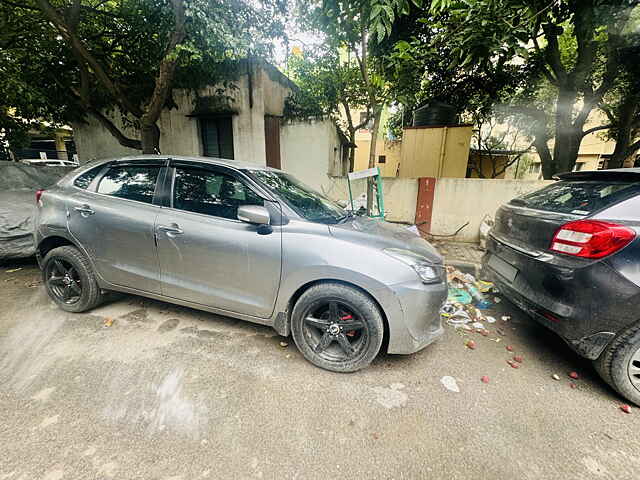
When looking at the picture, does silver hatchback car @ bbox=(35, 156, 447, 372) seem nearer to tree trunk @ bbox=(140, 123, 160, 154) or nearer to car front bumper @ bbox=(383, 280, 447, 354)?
car front bumper @ bbox=(383, 280, 447, 354)

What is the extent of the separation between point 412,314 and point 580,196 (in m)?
1.77

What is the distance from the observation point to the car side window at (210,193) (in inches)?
92.0

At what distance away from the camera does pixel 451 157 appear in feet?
26.8

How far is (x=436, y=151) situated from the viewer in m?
8.29

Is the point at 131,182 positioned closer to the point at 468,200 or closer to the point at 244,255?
the point at 244,255

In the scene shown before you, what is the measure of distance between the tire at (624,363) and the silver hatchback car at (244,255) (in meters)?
1.12

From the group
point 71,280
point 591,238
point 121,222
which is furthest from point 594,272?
point 71,280

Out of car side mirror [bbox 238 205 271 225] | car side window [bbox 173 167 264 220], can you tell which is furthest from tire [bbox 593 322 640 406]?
car side window [bbox 173 167 264 220]

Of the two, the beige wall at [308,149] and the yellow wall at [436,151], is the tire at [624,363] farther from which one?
the yellow wall at [436,151]

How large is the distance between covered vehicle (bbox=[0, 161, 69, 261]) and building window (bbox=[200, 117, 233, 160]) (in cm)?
385

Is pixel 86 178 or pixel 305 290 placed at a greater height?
pixel 86 178

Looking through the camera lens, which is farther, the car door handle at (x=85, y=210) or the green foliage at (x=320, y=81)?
the green foliage at (x=320, y=81)

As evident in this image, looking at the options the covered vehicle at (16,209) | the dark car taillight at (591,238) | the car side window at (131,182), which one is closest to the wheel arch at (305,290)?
the dark car taillight at (591,238)

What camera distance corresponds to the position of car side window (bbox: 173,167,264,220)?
2336 millimetres
